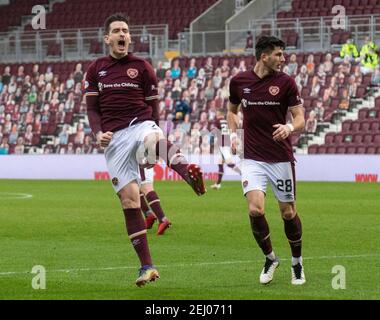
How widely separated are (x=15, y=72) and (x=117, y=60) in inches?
1378

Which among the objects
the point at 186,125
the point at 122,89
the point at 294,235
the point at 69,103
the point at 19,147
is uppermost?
the point at 122,89

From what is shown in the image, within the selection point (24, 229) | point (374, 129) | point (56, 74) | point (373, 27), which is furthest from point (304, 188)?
point (56, 74)

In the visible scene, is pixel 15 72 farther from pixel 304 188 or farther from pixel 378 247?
pixel 378 247

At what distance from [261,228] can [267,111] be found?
49.5 inches

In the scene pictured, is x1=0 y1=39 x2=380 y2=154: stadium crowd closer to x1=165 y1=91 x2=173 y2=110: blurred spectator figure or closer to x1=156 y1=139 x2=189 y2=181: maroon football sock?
x1=165 y1=91 x2=173 y2=110: blurred spectator figure

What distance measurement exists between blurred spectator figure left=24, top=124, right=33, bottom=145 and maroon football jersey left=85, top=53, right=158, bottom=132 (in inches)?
1231

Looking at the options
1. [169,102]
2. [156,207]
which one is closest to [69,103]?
[169,102]

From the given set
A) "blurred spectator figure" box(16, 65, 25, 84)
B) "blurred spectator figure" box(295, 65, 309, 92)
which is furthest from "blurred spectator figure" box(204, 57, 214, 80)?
"blurred spectator figure" box(16, 65, 25, 84)

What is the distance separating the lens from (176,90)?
40656 mm

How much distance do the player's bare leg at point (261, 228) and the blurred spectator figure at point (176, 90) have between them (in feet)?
95.3

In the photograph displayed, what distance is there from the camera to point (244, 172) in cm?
1168

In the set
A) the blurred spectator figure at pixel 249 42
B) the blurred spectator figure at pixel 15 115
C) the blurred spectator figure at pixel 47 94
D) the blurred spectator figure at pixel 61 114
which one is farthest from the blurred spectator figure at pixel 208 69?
the blurred spectator figure at pixel 15 115

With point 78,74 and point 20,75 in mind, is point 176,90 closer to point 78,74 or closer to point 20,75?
point 78,74

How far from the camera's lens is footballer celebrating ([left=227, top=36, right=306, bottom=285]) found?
11.5 m
